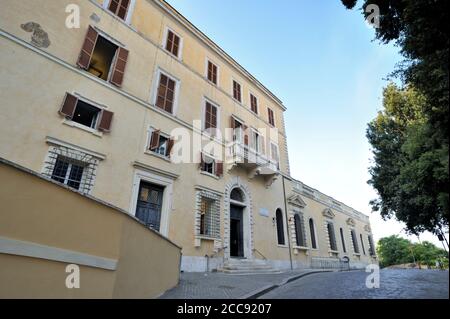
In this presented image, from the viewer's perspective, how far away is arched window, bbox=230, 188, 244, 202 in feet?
48.0

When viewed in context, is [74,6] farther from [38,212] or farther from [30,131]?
[38,212]

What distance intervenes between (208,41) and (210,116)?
5.46 metres

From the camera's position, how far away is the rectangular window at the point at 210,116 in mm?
14477

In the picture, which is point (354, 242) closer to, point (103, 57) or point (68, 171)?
point (68, 171)

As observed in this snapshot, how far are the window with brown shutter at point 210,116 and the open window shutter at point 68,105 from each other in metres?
6.83

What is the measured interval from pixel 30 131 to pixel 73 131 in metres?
1.21

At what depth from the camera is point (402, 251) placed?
5347 cm

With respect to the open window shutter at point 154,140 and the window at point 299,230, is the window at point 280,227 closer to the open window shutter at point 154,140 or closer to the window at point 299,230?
the window at point 299,230

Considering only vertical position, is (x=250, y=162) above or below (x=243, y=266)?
above

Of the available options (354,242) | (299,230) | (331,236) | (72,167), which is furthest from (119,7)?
(354,242)

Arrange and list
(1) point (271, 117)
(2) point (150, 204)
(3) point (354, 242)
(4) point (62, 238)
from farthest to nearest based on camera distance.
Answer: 1. (3) point (354, 242)
2. (1) point (271, 117)
3. (2) point (150, 204)
4. (4) point (62, 238)

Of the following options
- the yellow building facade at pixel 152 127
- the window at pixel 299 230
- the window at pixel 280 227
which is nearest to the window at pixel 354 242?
the yellow building facade at pixel 152 127
